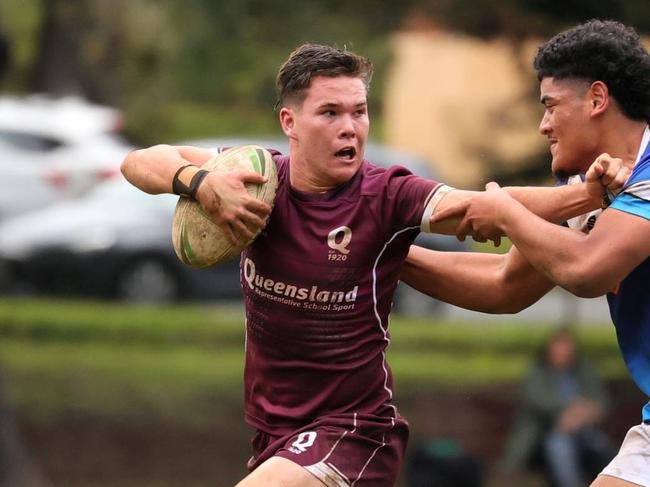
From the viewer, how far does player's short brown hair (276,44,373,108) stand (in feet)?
17.3

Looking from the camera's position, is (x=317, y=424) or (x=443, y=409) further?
(x=443, y=409)

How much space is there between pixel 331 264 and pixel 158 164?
31.3 inches

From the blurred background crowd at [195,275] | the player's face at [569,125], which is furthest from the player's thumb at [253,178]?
the blurred background crowd at [195,275]

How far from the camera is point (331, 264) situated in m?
5.19

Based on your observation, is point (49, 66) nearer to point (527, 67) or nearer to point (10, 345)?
point (10, 345)

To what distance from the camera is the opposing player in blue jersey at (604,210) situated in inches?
192

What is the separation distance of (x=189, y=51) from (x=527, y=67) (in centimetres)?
558

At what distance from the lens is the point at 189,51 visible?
62.1 ft

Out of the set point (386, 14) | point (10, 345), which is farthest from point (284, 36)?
point (10, 345)

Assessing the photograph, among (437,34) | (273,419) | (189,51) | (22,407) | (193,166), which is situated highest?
(193,166)

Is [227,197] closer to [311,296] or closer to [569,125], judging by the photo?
[311,296]

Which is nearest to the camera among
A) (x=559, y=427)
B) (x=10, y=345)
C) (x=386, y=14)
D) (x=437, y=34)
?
(x=559, y=427)

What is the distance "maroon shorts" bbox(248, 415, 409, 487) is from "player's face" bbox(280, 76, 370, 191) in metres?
0.86

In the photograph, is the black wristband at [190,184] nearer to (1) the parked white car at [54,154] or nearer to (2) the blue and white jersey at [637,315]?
(2) the blue and white jersey at [637,315]
